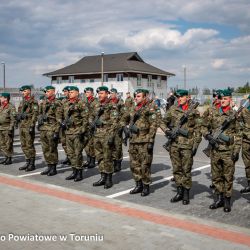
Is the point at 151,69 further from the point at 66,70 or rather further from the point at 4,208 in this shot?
the point at 4,208

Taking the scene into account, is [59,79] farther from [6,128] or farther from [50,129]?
[50,129]

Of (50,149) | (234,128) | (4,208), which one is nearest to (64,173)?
(50,149)

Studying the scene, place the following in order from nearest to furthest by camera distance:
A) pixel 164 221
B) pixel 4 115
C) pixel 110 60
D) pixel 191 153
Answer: pixel 164 221 < pixel 191 153 < pixel 4 115 < pixel 110 60

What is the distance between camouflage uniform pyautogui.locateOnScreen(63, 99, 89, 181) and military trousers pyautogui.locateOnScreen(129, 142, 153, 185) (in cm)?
154

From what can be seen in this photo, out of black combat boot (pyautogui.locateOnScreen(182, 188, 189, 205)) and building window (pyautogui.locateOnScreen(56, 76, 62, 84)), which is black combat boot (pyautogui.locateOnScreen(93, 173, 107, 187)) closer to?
black combat boot (pyautogui.locateOnScreen(182, 188, 189, 205))

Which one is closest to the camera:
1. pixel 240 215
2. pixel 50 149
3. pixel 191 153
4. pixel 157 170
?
pixel 240 215

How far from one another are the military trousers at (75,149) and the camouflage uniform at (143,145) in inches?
60.6

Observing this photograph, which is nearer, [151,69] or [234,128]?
[234,128]

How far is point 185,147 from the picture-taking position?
6566 mm

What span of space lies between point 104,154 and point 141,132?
109cm

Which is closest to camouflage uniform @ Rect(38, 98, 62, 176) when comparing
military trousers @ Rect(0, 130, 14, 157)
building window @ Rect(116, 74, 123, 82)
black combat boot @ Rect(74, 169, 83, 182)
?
black combat boot @ Rect(74, 169, 83, 182)

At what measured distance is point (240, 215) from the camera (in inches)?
236

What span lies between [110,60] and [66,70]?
7386mm

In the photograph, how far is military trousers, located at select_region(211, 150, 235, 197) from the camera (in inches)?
243
